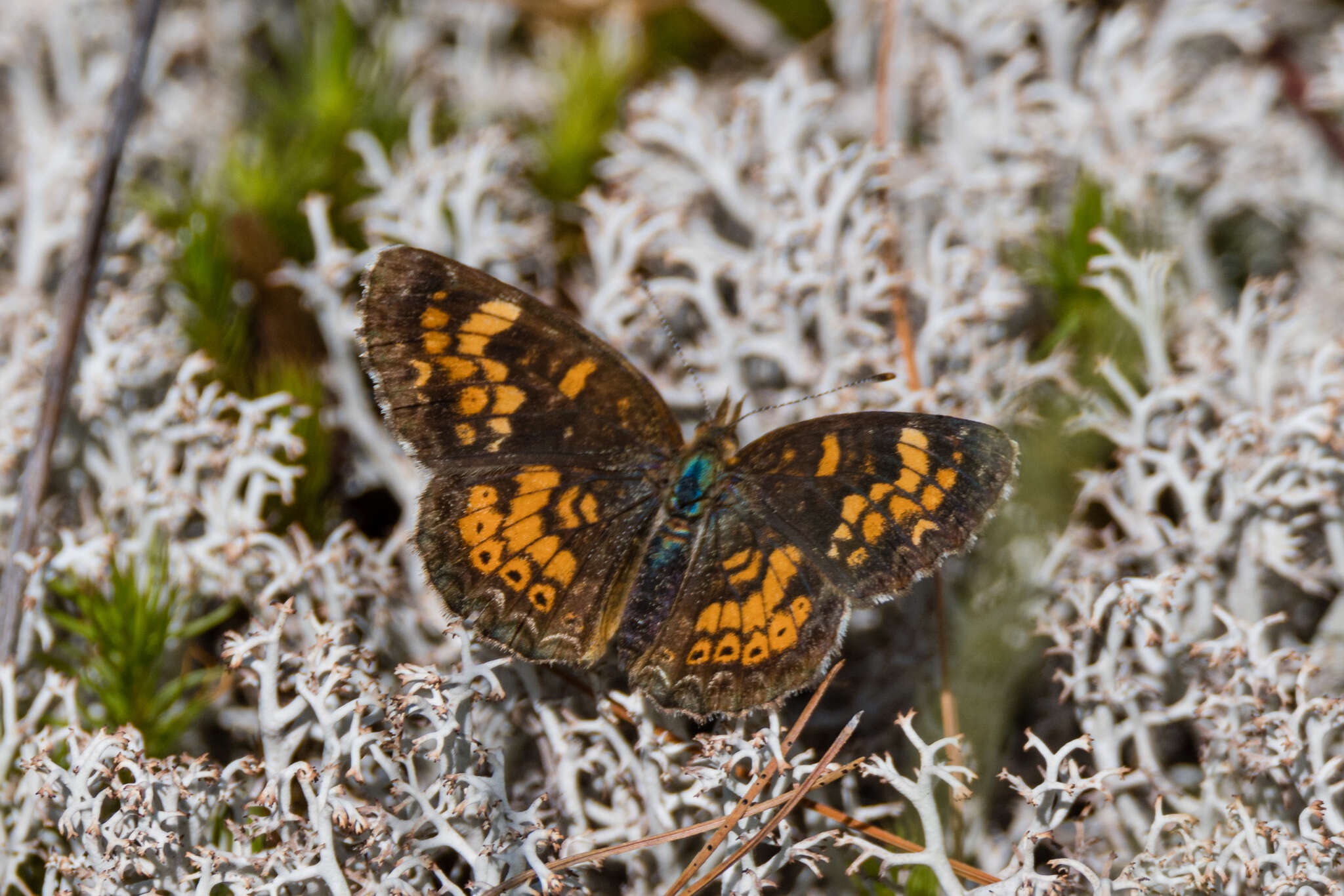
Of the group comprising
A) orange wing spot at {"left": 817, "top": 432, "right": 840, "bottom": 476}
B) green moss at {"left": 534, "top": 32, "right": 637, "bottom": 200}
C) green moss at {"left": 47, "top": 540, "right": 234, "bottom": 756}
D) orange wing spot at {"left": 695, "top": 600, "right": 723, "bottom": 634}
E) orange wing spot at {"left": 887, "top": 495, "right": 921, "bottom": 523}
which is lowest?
green moss at {"left": 47, "top": 540, "right": 234, "bottom": 756}

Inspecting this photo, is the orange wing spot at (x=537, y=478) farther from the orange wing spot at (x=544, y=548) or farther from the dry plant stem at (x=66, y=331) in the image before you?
the dry plant stem at (x=66, y=331)

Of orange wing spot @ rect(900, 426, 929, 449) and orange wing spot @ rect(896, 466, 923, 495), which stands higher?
orange wing spot @ rect(900, 426, 929, 449)

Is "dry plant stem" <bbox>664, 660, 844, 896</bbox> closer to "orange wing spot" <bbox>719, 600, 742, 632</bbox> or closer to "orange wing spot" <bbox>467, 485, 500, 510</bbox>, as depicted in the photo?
"orange wing spot" <bbox>719, 600, 742, 632</bbox>

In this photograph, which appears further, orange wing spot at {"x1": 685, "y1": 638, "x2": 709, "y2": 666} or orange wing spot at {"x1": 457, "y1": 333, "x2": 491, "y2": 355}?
orange wing spot at {"x1": 457, "y1": 333, "x2": 491, "y2": 355}

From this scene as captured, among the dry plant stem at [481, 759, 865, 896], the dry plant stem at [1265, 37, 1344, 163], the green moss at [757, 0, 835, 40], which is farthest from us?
the green moss at [757, 0, 835, 40]

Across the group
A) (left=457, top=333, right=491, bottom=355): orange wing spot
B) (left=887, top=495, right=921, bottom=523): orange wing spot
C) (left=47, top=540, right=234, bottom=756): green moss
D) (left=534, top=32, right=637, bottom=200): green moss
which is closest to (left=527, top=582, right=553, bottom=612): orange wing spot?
(left=457, top=333, right=491, bottom=355): orange wing spot

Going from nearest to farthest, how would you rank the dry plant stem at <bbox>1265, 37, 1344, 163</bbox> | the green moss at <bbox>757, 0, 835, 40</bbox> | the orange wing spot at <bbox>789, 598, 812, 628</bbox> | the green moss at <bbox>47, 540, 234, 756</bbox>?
the orange wing spot at <bbox>789, 598, 812, 628</bbox> < the green moss at <bbox>47, 540, 234, 756</bbox> < the dry plant stem at <bbox>1265, 37, 1344, 163</bbox> < the green moss at <bbox>757, 0, 835, 40</bbox>

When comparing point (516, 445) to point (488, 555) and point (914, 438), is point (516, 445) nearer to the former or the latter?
point (488, 555)

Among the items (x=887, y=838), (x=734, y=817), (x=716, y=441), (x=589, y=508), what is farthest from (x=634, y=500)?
(x=887, y=838)

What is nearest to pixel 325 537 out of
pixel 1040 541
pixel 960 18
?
pixel 1040 541
